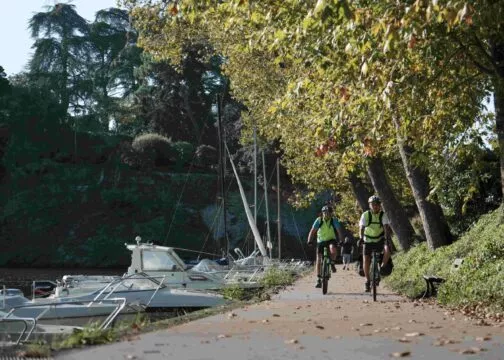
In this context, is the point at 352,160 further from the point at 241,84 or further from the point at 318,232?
the point at 241,84

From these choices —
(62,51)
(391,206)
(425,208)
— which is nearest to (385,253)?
(425,208)

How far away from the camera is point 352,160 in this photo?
19.0 m

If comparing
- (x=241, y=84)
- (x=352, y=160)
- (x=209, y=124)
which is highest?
(x=209, y=124)

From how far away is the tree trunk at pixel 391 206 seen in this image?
2531 cm

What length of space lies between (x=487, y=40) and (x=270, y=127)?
18852 millimetres

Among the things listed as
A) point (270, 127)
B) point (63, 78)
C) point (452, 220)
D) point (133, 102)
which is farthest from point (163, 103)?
point (452, 220)

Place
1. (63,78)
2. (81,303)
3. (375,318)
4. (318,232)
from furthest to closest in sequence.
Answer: (63,78) → (81,303) → (318,232) → (375,318)

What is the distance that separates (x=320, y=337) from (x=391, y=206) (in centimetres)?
1777

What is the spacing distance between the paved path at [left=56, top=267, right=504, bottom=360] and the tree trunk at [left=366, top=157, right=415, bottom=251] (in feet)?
42.6

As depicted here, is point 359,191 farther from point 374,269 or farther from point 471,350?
point 471,350

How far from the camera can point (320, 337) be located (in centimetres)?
870

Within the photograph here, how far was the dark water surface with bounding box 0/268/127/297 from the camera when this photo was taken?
4931 centimetres

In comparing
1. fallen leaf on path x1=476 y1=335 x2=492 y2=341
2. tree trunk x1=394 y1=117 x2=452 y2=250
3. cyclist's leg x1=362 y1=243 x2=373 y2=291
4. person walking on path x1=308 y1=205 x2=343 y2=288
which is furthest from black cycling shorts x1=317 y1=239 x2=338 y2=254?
fallen leaf on path x1=476 y1=335 x2=492 y2=341

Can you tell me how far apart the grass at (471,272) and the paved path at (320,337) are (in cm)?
53
